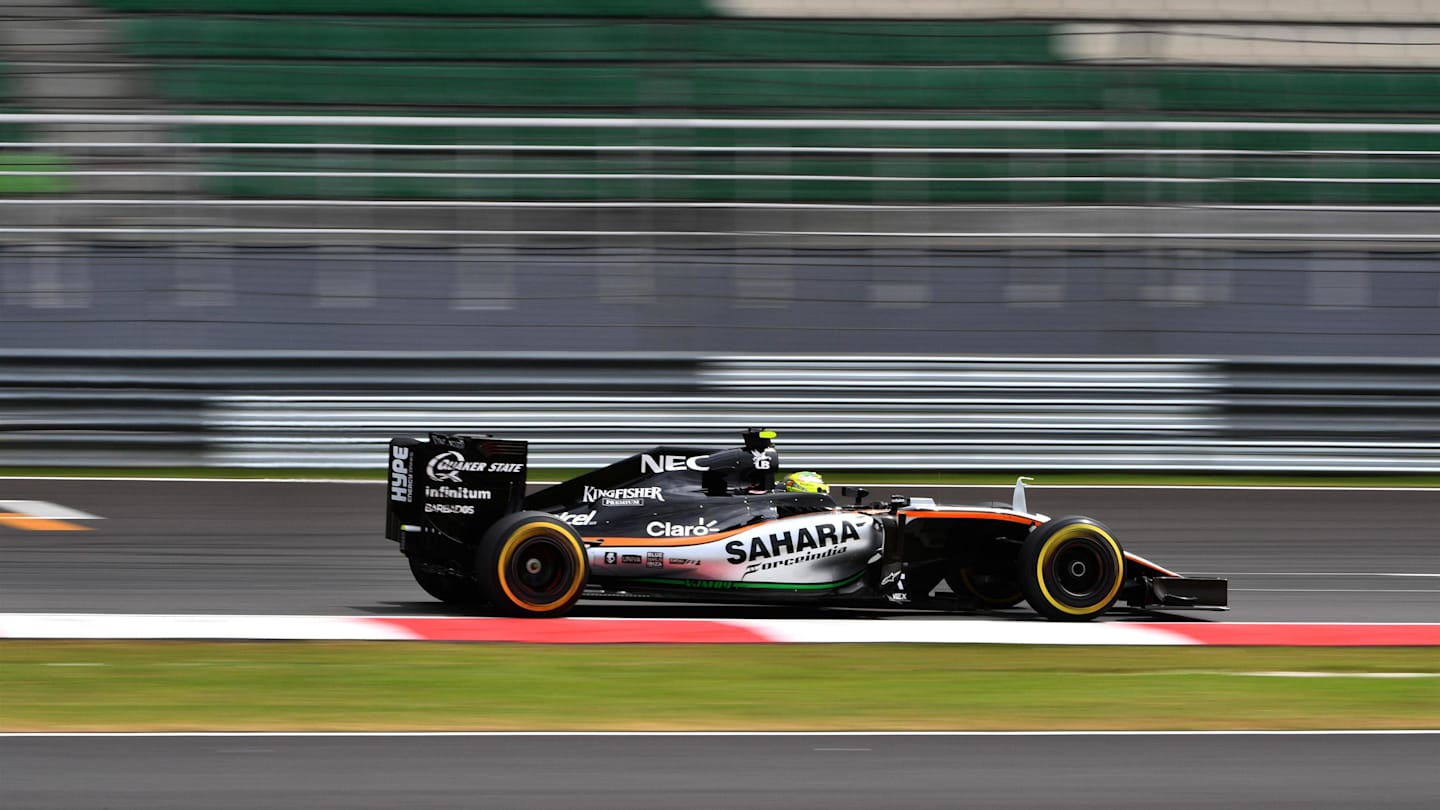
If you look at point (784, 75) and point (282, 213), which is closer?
point (282, 213)

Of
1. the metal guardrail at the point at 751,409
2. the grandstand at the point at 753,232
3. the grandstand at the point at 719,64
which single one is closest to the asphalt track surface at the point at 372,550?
the metal guardrail at the point at 751,409

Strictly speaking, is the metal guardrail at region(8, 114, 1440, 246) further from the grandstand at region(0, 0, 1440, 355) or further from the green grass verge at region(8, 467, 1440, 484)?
the green grass verge at region(8, 467, 1440, 484)

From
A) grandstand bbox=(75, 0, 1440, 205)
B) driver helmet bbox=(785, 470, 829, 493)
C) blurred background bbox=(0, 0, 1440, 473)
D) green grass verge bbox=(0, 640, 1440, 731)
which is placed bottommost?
green grass verge bbox=(0, 640, 1440, 731)

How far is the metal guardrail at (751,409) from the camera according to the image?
45.8 feet

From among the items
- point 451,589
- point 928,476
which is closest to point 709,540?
point 451,589

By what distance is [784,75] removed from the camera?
19312mm

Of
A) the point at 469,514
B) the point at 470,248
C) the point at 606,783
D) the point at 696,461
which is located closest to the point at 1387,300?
the point at 470,248

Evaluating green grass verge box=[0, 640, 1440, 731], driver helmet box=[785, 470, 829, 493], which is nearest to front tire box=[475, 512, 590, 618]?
green grass verge box=[0, 640, 1440, 731]

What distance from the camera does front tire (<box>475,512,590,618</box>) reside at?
8.44m

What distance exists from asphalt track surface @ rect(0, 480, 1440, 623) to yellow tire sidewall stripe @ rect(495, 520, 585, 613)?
0.61 m

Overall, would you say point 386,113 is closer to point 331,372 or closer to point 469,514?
point 331,372

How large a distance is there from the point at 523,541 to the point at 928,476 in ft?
21.0

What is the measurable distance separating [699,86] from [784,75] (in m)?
0.99

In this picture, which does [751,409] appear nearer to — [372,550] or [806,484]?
[372,550]
